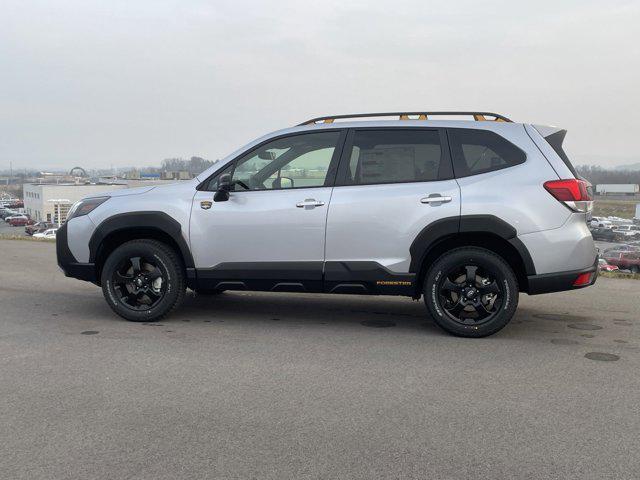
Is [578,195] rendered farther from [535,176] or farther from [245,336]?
[245,336]

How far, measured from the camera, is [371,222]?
5.27 m

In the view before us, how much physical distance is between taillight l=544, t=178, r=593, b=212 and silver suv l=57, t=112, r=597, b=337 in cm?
1

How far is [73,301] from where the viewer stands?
706cm

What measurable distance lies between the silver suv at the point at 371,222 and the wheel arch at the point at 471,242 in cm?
1

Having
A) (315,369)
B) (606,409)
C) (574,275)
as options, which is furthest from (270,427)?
(574,275)

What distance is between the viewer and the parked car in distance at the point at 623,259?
61.0 feet

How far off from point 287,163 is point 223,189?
632 millimetres

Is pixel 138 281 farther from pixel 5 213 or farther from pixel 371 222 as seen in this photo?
pixel 5 213

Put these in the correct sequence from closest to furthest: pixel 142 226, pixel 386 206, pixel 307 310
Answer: pixel 386 206
pixel 142 226
pixel 307 310

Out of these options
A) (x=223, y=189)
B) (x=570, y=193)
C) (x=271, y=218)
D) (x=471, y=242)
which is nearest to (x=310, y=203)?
(x=271, y=218)

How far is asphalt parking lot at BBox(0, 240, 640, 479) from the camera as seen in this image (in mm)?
2893

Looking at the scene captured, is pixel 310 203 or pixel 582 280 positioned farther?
pixel 310 203

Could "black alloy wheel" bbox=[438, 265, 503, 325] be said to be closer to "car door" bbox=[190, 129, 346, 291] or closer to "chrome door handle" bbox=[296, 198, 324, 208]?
"car door" bbox=[190, 129, 346, 291]

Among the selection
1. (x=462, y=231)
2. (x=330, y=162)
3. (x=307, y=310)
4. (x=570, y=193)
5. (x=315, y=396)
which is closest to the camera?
(x=315, y=396)
